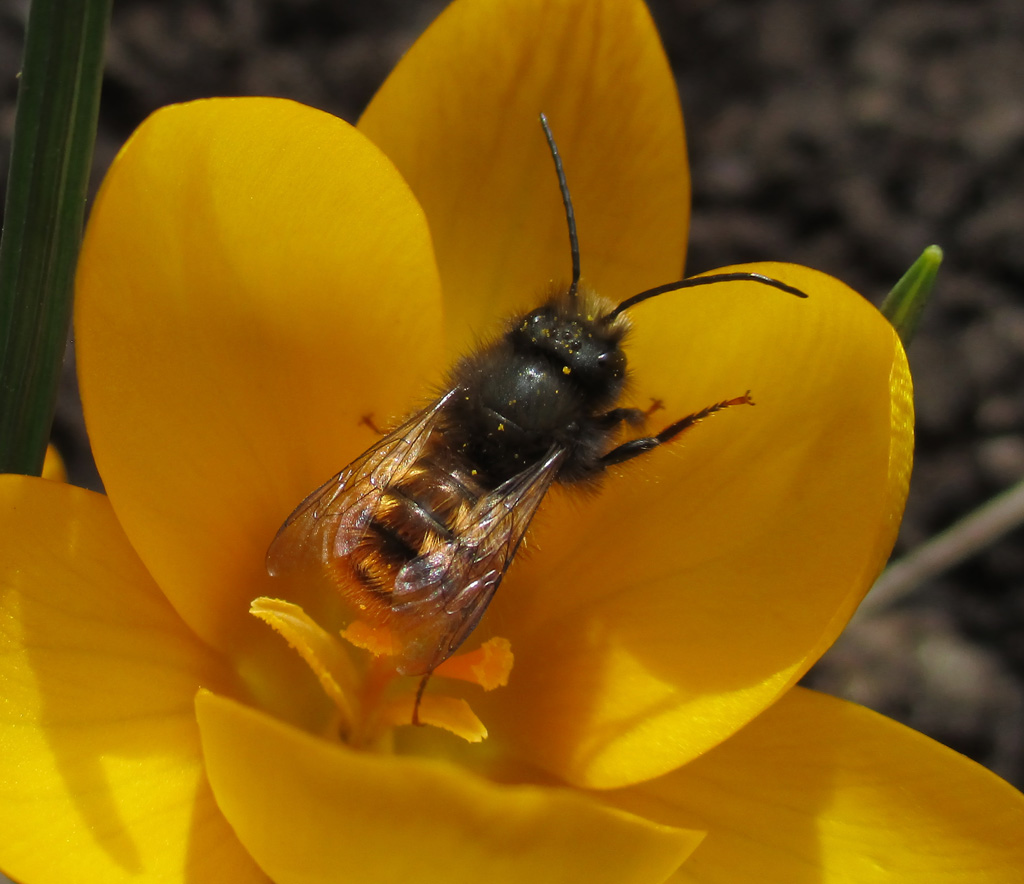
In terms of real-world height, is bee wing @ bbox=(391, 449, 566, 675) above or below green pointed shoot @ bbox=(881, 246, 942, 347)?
below

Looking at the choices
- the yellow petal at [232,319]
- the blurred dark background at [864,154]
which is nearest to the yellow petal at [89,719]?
the yellow petal at [232,319]

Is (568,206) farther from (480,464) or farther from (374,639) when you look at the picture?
(374,639)

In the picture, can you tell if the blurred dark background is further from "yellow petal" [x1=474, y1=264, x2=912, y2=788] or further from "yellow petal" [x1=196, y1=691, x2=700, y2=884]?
"yellow petal" [x1=196, y1=691, x2=700, y2=884]

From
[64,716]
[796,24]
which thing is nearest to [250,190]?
[64,716]

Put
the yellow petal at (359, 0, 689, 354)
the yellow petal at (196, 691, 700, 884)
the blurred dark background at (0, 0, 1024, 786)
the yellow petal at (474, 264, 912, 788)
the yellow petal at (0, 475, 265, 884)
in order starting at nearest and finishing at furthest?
1. the yellow petal at (196, 691, 700, 884)
2. the yellow petal at (0, 475, 265, 884)
3. the yellow petal at (474, 264, 912, 788)
4. the yellow petal at (359, 0, 689, 354)
5. the blurred dark background at (0, 0, 1024, 786)

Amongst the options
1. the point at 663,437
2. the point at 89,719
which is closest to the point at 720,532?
the point at 663,437

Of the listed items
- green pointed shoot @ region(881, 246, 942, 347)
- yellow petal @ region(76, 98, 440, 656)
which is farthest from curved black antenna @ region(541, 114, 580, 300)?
green pointed shoot @ region(881, 246, 942, 347)
